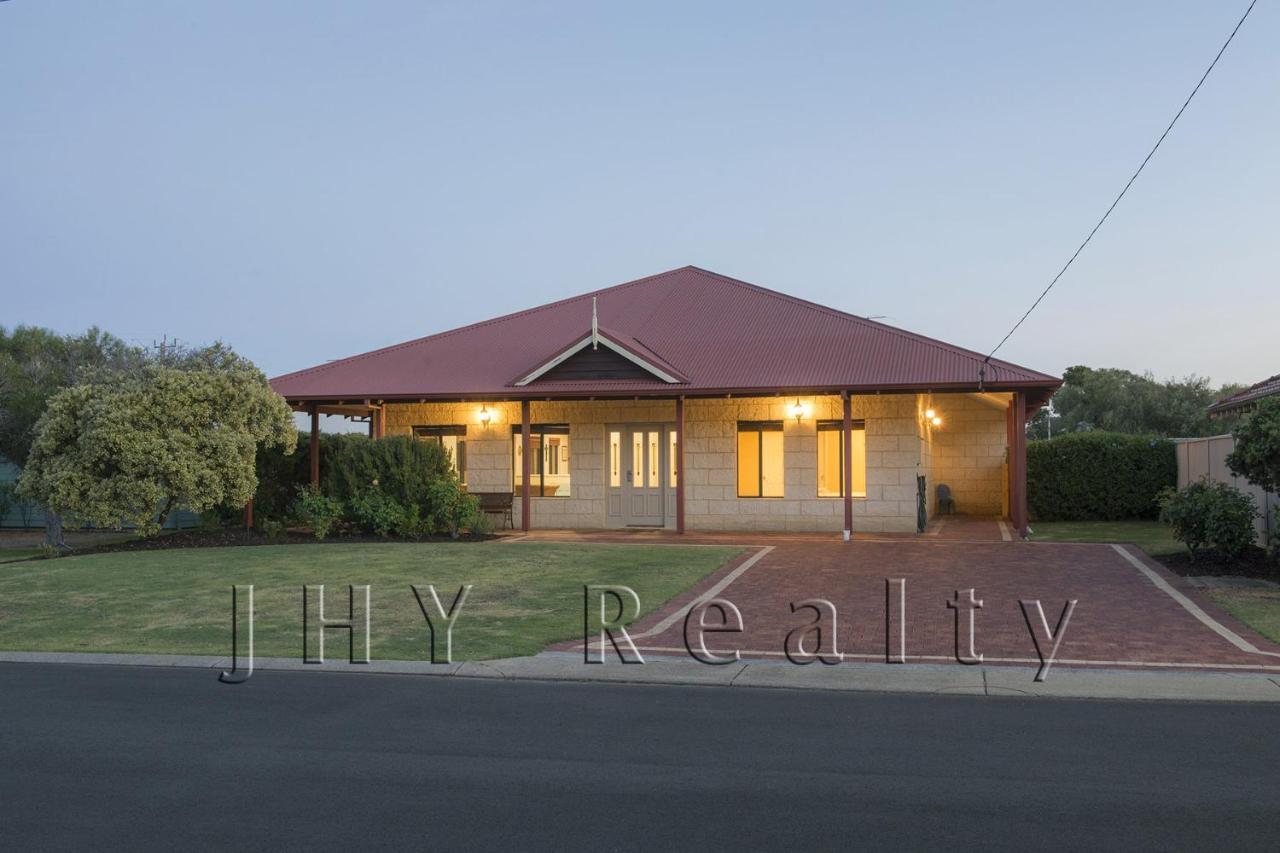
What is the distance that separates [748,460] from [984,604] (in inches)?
431

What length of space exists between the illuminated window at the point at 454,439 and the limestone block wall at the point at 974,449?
12483mm

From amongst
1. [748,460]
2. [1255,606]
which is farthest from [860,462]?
[1255,606]

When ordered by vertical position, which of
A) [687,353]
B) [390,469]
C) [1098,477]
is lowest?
[1098,477]

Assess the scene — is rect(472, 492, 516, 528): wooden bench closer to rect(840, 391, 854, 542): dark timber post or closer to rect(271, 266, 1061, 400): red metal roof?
rect(271, 266, 1061, 400): red metal roof

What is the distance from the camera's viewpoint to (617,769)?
21.4 feet

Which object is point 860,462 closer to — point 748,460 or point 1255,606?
point 748,460

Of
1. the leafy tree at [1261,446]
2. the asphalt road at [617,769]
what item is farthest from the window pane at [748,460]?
the asphalt road at [617,769]

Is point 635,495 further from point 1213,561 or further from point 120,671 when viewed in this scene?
point 120,671

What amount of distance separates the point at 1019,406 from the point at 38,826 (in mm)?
19977

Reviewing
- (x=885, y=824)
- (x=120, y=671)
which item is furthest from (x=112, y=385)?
(x=885, y=824)

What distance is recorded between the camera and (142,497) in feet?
66.0

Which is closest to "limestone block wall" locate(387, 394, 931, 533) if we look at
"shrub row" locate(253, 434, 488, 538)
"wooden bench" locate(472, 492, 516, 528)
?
"wooden bench" locate(472, 492, 516, 528)

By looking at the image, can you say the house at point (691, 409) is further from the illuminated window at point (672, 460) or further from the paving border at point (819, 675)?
the paving border at point (819, 675)

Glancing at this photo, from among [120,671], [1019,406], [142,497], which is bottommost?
[120,671]
